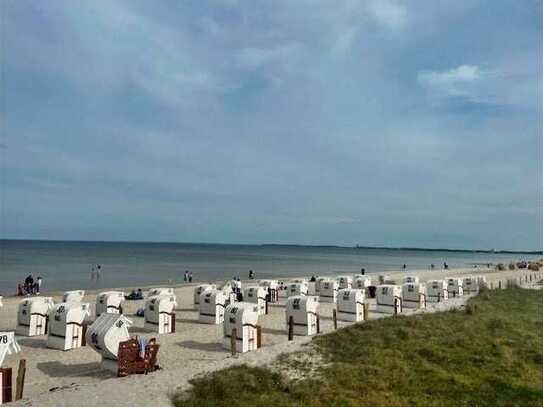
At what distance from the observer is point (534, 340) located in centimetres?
1683

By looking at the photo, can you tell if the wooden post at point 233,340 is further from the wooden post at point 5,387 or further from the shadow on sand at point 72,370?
the wooden post at point 5,387

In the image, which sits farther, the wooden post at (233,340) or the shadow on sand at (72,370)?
the wooden post at (233,340)

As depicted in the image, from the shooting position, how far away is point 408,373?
514 inches

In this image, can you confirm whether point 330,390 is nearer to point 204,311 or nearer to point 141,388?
point 141,388

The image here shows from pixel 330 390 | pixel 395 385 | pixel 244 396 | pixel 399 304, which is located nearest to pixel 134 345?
pixel 244 396

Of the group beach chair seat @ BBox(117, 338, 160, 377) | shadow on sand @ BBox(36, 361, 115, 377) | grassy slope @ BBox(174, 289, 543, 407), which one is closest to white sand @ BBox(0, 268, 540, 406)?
shadow on sand @ BBox(36, 361, 115, 377)

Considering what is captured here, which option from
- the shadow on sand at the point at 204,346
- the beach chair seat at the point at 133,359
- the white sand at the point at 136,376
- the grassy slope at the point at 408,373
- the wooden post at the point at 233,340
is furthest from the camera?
the shadow on sand at the point at 204,346

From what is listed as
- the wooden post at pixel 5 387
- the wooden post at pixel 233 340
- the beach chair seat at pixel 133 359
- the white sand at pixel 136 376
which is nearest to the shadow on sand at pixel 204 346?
the white sand at pixel 136 376

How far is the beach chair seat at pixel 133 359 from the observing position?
43.4 ft

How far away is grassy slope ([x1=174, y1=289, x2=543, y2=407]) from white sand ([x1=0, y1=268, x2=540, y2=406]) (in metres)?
0.96

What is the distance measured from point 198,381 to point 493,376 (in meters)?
7.50

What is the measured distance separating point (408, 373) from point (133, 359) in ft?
23.7

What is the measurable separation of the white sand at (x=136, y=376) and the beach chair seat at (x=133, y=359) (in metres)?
0.40

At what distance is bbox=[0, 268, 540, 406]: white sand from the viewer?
36.0 feet
